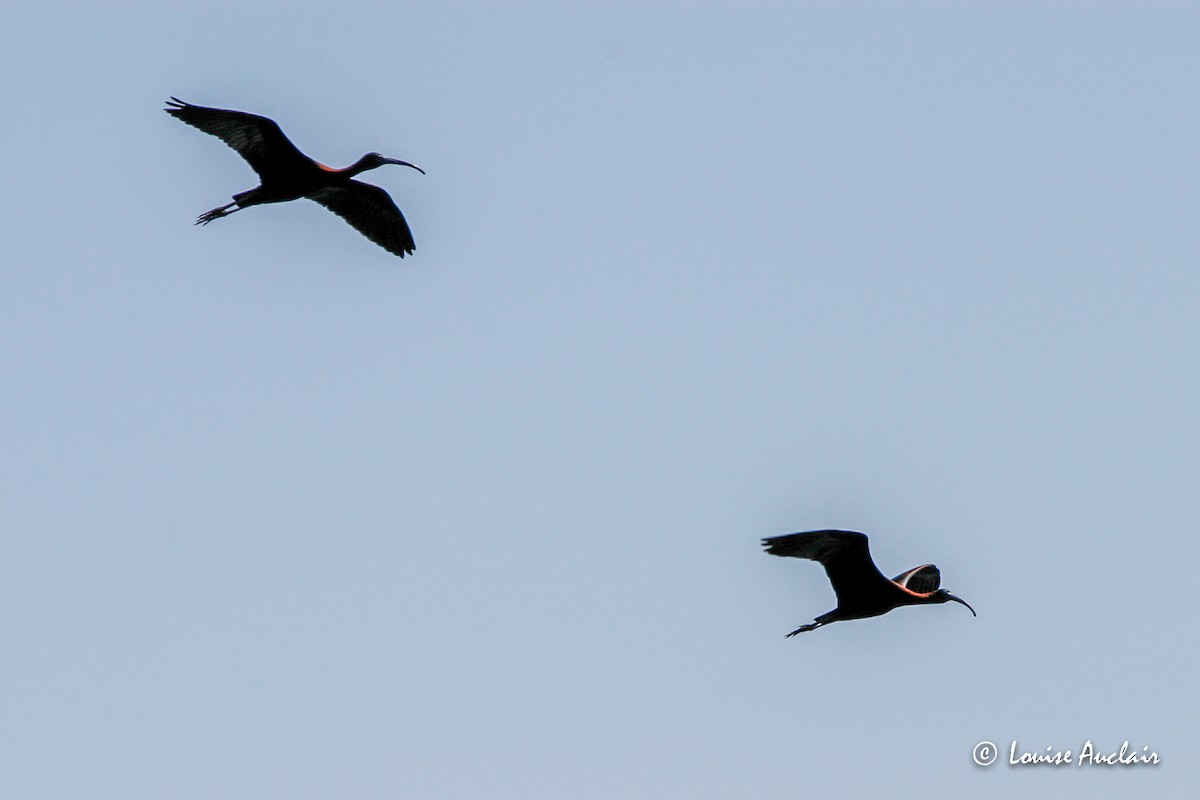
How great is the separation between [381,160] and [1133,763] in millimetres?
12629

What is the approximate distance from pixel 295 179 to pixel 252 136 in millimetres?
1002

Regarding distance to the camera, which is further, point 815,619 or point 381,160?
point 381,160

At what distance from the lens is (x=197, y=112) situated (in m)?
25.0

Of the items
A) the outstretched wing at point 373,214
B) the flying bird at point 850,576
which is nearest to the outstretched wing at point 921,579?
the flying bird at point 850,576

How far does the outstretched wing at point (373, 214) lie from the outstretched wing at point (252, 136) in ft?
5.39

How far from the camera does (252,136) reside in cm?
2542

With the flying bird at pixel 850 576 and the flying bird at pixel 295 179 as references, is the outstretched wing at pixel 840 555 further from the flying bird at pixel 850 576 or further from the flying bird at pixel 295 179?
the flying bird at pixel 295 179

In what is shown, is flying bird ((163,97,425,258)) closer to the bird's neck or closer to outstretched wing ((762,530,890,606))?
the bird's neck

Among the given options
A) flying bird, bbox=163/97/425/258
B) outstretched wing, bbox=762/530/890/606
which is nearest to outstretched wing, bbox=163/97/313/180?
flying bird, bbox=163/97/425/258

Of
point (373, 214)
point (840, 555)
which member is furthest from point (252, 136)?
point (840, 555)

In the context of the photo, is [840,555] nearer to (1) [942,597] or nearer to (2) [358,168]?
(1) [942,597]

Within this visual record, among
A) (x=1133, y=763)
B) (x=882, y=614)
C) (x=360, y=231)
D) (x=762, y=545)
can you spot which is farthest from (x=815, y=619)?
(x=360, y=231)

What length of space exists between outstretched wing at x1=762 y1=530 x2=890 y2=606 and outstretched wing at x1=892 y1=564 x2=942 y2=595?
166 centimetres

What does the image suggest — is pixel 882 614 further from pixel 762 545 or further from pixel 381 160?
pixel 381 160
